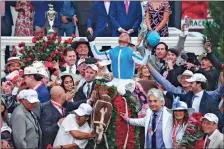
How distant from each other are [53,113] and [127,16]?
413 cm

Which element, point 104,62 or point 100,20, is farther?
point 100,20

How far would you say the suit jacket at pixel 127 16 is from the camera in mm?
26828

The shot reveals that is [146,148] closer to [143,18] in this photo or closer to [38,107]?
[38,107]

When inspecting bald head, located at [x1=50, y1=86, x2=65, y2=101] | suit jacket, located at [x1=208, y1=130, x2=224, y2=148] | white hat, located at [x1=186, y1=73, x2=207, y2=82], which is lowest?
suit jacket, located at [x1=208, y1=130, x2=224, y2=148]

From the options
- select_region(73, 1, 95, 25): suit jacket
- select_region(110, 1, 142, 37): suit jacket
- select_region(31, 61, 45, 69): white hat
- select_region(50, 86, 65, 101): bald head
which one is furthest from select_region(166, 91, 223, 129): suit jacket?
select_region(73, 1, 95, 25): suit jacket

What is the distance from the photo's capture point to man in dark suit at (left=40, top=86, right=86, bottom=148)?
23.1 m

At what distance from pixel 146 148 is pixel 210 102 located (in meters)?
1.17

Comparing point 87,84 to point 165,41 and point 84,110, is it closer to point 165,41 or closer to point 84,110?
point 84,110

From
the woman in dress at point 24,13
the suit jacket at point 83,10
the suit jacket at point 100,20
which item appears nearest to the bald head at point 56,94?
the suit jacket at point 100,20

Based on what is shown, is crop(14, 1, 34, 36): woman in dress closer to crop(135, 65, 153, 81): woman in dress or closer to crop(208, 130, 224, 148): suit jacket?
crop(135, 65, 153, 81): woman in dress

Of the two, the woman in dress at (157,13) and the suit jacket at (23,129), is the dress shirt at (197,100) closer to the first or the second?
the suit jacket at (23,129)

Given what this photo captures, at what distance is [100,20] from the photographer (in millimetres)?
27281

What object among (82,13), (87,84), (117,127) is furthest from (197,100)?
(82,13)

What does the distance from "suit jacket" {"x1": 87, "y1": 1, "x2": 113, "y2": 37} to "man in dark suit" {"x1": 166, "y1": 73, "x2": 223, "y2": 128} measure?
3.95 metres
